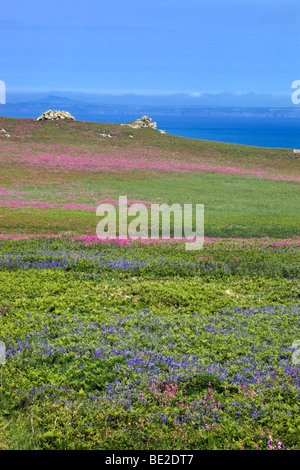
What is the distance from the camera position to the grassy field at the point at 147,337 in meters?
8.83

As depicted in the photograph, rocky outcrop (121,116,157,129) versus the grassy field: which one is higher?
rocky outcrop (121,116,157,129)

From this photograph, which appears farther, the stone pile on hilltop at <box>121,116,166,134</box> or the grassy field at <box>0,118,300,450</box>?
the stone pile on hilltop at <box>121,116,166,134</box>

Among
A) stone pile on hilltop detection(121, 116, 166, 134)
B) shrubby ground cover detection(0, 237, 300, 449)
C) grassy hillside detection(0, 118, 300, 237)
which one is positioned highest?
stone pile on hilltop detection(121, 116, 166, 134)

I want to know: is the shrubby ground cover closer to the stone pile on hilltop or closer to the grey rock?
the stone pile on hilltop

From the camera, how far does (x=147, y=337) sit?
1317cm

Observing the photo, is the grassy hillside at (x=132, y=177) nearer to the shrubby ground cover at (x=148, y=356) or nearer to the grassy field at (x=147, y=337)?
the grassy field at (x=147, y=337)

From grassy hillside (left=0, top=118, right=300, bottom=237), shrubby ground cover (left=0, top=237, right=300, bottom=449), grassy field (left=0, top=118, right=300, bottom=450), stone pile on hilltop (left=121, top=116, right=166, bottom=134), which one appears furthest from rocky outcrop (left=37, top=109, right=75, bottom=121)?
shrubby ground cover (left=0, top=237, right=300, bottom=449)

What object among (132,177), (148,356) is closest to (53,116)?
A: (132,177)

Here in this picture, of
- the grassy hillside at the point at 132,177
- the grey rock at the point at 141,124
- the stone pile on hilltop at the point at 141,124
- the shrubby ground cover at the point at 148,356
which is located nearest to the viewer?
the shrubby ground cover at the point at 148,356

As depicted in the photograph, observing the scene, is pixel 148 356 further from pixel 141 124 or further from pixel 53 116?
pixel 53 116

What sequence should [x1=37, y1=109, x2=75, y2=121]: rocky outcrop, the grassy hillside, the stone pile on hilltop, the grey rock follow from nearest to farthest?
1. the grassy hillside
2. [x1=37, y1=109, x2=75, y2=121]: rocky outcrop
3. the stone pile on hilltop
4. the grey rock

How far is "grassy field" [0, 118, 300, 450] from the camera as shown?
8.83m

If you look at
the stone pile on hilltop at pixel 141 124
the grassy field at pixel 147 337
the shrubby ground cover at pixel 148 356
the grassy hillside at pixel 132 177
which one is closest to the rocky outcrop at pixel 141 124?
the stone pile on hilltop at pixel 141 124

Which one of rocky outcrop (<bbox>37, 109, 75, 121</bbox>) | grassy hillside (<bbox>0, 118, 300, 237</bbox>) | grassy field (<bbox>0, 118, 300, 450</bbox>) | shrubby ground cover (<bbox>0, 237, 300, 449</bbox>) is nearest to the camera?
shrubby ground cover (<bbox>0, 237, 300, 449</bbox>)
